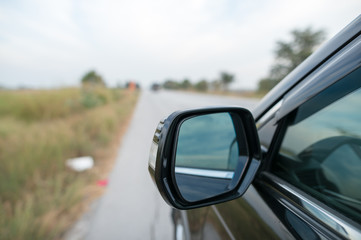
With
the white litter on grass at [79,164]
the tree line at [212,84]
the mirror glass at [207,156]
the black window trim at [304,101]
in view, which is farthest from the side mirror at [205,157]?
the tree line at [212,84]

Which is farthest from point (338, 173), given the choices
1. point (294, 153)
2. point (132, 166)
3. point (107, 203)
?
point (132, 166)

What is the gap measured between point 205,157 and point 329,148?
0.70 meters

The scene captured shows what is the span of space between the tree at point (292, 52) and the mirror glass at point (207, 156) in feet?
1.71

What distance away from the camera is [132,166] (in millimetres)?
4535

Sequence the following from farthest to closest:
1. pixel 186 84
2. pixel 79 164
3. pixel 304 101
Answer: pixel 186 84 < pixel 79 164 < pixel 304 101

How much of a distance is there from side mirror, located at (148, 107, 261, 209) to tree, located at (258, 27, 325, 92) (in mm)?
533

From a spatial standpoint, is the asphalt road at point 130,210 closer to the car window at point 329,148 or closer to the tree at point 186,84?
the car window at point 329,148

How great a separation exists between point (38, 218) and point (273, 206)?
2979 mm

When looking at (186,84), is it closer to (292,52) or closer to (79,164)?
(79,164)

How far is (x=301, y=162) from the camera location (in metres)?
0.98

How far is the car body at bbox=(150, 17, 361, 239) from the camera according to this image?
26.5 inches

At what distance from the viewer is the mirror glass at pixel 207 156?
0.93m

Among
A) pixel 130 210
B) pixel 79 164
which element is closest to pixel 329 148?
pixel 130 210

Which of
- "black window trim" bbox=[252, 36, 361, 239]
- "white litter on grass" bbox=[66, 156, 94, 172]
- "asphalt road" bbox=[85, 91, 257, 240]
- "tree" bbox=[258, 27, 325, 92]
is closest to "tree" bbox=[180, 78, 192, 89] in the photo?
"white litter on grass" bbox=[66, 156, 94, 172]
